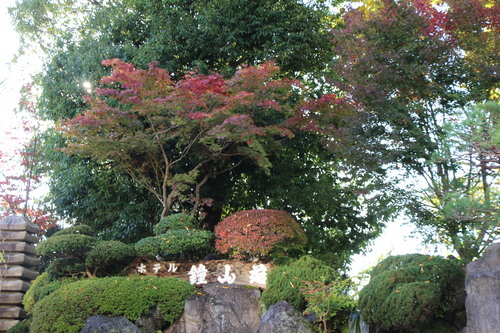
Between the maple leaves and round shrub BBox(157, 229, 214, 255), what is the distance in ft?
3.72

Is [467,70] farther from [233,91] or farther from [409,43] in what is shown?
[233,91]

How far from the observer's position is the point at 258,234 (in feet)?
26.2

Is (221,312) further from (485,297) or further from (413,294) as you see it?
(485,297)

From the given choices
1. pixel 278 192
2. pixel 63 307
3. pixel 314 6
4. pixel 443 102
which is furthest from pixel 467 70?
pixel 63 307

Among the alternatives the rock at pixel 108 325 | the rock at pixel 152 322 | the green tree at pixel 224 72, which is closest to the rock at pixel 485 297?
the rock at pixel 152 322

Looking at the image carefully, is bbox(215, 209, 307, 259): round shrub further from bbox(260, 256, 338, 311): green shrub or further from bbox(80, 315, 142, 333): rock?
bbox(80, 315, 142, 333): rock

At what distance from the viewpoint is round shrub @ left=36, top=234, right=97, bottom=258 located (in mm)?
8070

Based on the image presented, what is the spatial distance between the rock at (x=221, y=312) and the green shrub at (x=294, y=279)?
1.04ft

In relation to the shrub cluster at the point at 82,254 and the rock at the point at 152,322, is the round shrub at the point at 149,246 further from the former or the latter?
the rock at the point at 152,322

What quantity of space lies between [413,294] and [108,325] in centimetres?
430

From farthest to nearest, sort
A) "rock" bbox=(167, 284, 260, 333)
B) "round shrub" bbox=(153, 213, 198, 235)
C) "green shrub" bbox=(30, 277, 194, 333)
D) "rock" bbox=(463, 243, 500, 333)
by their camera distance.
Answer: "round shrub" bbox=(153, 213, 198, 235), "rock" bbox=(167, 284, 260, 333), "green shrub" bbox=(30, 277, 194, 333), "rock" bbox=(463, 243, 500, 333)

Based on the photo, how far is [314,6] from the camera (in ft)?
38.3

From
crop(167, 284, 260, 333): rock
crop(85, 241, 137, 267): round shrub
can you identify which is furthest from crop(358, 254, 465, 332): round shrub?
crop(85, 241, 137, 267): round shrub

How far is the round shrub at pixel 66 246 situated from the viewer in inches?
318
